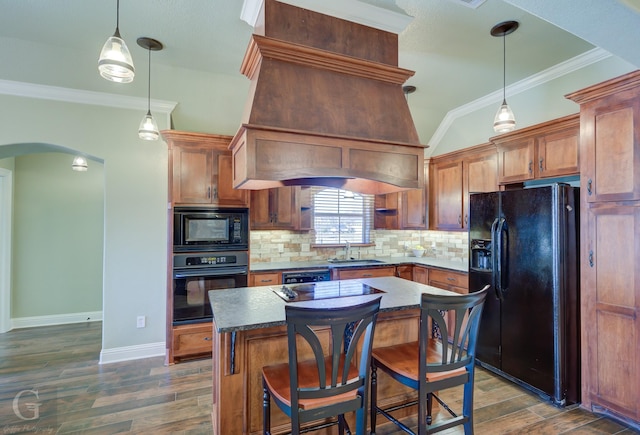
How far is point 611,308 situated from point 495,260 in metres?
0.90

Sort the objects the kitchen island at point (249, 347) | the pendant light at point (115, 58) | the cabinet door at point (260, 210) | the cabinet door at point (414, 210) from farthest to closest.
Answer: the cabinet door at point (414, 210) → the cabinet door at point (260, 210) → the kitchen island at point (249, 347) → the pendant light at point (115, 58)

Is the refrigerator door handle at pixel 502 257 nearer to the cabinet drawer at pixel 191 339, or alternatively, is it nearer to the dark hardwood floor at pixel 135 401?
the dark hardwood floor at pixel 135 401

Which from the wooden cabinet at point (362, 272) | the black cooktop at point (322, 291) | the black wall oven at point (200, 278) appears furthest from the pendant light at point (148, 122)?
the wooden cabinet at point (362, 272)

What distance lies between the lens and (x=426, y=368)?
5.95 ft

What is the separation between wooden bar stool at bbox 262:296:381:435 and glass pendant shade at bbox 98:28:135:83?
1.63 m

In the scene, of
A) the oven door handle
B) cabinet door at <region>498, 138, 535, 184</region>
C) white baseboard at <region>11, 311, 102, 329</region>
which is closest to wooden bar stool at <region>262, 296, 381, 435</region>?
the oven door handle

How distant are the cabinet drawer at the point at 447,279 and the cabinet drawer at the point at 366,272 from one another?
1.71 feet

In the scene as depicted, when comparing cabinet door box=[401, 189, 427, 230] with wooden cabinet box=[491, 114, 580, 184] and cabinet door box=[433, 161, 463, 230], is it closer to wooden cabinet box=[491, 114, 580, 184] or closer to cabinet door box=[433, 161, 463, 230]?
cabinet door box=[433, 161, 463, 230]

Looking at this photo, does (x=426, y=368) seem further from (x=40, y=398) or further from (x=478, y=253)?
(x=40, y=398)

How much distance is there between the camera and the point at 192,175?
358 cm

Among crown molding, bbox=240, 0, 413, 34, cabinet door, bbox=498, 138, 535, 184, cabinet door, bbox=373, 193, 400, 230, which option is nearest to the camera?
crown molding, bbox=240, 0, 413, 34

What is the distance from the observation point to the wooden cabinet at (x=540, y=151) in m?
3.00

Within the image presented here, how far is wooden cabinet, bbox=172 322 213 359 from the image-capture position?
11.4 feet

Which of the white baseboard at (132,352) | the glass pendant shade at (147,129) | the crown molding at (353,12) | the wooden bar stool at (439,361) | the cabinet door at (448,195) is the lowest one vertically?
the white baseboard at (132,352)
